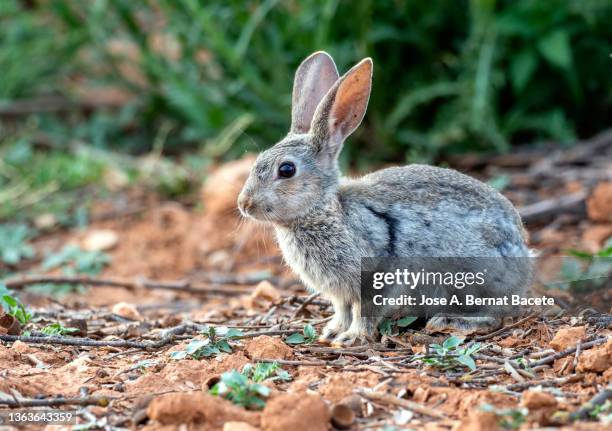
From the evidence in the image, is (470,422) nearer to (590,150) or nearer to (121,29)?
(590,150)

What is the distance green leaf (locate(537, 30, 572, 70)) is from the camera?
749 centimetres

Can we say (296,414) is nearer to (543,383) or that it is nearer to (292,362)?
(292,362)

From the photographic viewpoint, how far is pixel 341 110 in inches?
196

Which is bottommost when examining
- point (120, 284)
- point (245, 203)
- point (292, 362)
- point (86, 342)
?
point (292, 362)

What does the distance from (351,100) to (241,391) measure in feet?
6.62

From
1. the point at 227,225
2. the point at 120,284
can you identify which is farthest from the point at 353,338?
the point at 227,225

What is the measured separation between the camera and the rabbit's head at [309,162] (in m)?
4.77

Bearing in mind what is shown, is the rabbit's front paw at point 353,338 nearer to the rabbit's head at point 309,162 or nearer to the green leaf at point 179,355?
the rabbit's head at point 309,162

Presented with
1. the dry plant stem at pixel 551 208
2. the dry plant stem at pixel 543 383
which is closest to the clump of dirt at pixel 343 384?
the dry plant stem at pixel 543 383

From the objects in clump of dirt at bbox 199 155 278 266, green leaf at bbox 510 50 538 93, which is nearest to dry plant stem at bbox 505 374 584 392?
clump of dirt at bbox 199 155 278 266

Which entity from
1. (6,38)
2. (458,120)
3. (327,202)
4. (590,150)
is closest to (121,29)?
(6,38)

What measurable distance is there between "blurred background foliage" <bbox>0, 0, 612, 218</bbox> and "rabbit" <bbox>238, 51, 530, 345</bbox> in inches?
104

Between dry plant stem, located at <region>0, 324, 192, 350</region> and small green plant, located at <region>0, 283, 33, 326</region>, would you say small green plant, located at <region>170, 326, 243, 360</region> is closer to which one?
dry plant stem, located at <region>0, 324, 192, 350</region>

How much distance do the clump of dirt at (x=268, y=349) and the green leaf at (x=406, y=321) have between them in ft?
2.15
